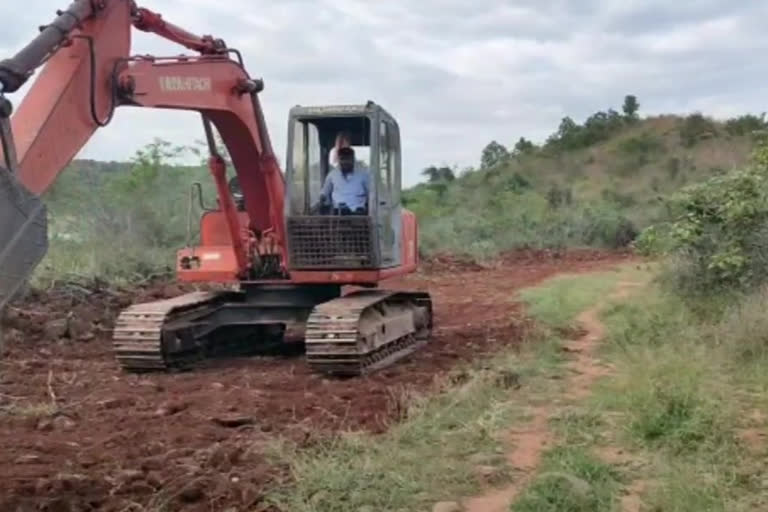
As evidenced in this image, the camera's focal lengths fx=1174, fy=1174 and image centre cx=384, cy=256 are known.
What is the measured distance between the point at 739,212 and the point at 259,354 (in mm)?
5327

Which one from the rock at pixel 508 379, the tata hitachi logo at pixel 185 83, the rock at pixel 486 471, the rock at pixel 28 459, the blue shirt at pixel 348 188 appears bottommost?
the rock at pixel 486 471

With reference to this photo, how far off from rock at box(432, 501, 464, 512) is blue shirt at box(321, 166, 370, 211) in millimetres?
5254

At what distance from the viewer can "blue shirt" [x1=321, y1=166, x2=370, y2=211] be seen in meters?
11.0

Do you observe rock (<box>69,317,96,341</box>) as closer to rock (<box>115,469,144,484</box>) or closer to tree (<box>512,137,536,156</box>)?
rock (<box>115,469,144,484</box>)

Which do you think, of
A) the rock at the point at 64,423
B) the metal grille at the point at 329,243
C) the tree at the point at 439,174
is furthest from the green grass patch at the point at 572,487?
Answer: the tree at the point at 439,174

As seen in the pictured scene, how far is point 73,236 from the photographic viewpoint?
2041 centimetres

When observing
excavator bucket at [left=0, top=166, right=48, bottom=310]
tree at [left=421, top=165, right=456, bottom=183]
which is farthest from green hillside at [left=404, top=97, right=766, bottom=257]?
excavator bucket at [left=0, top=166, right=48, bottom=310]

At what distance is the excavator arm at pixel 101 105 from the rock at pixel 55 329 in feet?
8.75

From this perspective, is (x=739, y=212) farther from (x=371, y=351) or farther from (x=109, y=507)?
(x=109, y=507)

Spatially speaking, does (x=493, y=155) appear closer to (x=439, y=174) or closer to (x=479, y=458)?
(x=439, y=174)

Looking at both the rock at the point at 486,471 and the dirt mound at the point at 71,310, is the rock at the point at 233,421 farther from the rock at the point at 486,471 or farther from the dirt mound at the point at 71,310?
the dirt mound at the point at 71,310

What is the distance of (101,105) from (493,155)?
5354cm

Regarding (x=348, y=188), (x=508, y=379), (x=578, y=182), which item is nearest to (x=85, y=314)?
(x=348, y=188)

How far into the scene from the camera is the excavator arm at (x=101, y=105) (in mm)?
5832
